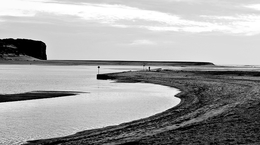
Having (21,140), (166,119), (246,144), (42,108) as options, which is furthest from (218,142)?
(42,108)

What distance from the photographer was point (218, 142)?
11000mm

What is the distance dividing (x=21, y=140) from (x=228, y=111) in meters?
9.92

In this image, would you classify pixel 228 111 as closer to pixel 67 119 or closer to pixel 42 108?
pixel 67 119

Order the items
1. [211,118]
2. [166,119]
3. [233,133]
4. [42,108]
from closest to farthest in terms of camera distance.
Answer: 1. [233,133]
2. [211,118]
3. [166,119]
4. [42,108]

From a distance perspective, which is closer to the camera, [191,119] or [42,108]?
[191,119]

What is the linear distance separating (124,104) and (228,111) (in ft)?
32.9

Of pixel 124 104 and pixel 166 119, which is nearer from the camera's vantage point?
pixel 166 119

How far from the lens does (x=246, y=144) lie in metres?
10.6

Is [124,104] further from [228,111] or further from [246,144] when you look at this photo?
[246,144]

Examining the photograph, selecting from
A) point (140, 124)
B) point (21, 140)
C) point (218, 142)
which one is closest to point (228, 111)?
point (140, 124)

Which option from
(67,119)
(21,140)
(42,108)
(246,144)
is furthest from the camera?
(42,108)

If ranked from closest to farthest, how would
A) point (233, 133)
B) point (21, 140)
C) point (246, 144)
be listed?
point (246, 144) → point (233, 133) → point (21, 140)

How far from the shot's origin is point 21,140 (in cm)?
1358

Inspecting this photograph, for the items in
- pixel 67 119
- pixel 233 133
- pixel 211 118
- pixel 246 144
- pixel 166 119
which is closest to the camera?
pixel 246 144
